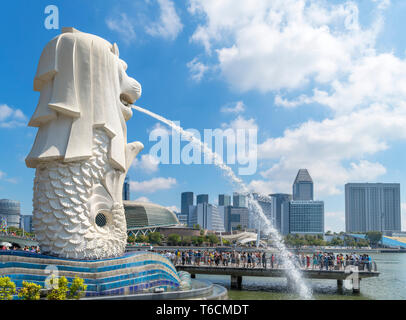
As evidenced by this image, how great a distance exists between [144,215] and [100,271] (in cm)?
9540

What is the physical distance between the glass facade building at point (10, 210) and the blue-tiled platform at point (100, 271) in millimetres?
185883

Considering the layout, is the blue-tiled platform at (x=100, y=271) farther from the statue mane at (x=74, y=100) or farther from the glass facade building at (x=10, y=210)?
Result: the glass facade building at (x=10, y=210)

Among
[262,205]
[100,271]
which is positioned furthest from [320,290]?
[262,205]

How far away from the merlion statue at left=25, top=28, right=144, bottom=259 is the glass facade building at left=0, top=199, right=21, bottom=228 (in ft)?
608

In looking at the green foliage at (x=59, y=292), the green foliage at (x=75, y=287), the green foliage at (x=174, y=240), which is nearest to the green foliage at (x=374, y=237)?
the green foliage at (x=174, y=240)

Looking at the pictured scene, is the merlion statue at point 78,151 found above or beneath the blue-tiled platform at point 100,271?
above

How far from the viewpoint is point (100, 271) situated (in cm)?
1546

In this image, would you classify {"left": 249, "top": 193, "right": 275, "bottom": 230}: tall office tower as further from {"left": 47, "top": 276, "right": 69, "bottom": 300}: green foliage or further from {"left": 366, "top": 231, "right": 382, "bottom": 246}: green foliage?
{"left": 366, "top": 231, "right": 382, "bottom": 246}: green foliage

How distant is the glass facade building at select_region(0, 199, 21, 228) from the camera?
18525 cm

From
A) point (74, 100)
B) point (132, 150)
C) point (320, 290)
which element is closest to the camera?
point (74, 100)

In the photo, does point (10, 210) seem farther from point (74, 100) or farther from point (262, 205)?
point (74, 100)

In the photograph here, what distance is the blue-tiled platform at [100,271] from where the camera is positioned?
14.3m

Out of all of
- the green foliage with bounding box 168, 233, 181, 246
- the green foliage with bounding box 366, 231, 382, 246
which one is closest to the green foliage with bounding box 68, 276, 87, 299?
the green foliage with bounding box 168, 233, 181, 246
